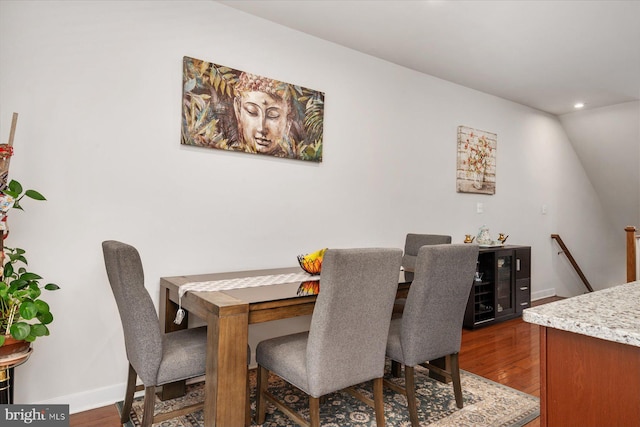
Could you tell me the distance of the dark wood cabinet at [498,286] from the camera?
3.84m

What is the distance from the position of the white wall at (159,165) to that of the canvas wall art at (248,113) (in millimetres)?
76

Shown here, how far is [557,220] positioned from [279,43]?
4580mm

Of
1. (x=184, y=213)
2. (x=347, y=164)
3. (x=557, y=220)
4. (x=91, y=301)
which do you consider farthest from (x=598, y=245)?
(x=91, y=301)

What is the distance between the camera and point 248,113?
274 cm

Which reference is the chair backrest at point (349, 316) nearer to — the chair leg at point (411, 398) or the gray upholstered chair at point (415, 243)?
the chair leg at point (411, 398)

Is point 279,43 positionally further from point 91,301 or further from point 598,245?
point 598,245

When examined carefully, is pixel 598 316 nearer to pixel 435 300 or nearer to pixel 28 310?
pixel 435 300

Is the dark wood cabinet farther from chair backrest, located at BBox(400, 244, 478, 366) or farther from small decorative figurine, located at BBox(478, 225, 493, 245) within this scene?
chair backrest, located at BBox(400, 244, 478, 366)

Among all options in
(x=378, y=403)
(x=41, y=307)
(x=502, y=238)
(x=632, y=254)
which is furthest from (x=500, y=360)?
(x=41, y=307)

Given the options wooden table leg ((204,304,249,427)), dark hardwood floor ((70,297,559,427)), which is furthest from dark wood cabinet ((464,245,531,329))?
wooden table leg ((204,304,249,427))

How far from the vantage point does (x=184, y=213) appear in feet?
8.28

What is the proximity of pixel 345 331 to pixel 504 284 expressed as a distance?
3.06 meters

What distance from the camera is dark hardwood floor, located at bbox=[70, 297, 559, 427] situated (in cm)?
212

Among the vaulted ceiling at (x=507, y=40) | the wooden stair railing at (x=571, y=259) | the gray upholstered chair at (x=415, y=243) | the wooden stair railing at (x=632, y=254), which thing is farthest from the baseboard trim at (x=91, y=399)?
the wooden stair railing at (x=571, y=259)
